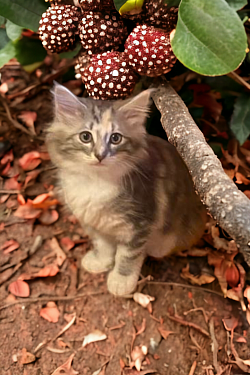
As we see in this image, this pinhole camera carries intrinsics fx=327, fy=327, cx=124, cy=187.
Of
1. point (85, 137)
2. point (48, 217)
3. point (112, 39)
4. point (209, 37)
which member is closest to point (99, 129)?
point (85, 137)

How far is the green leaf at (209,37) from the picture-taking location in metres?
0.47

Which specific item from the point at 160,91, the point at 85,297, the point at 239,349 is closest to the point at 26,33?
the point at 160,91

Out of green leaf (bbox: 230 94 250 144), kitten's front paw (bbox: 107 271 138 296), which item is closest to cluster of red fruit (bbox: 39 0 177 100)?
green leaf (bbox: 230 94 250 144)

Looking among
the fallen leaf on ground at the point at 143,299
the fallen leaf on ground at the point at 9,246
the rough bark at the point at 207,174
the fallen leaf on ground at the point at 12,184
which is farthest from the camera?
the fallen leaf on ground at the point at 12,184

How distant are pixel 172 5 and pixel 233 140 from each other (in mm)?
520

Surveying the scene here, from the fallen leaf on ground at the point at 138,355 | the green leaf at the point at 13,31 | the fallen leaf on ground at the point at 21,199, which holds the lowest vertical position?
the fallen leaf on ground at the point at 138,355

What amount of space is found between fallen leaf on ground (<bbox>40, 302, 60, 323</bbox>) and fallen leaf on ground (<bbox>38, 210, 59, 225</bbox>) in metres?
0.27

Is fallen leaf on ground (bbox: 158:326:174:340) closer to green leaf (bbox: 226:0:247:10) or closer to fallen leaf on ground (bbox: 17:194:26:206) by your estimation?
fallen leaf on ground (bbox: 17:194:26:206)

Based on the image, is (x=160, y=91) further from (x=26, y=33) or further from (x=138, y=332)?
(x=138, y=332)

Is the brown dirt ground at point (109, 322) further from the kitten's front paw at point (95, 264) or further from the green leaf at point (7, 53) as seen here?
the green leaf at point (7, 53)

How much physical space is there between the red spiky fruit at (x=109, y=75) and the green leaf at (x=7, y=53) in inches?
13.2

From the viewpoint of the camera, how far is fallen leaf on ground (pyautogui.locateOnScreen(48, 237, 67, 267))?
970 millimetres

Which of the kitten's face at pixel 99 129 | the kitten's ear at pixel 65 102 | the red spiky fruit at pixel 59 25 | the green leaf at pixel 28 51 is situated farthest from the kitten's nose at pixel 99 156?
the green leaf at pixel 28 51

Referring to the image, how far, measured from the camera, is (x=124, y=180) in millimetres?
706
